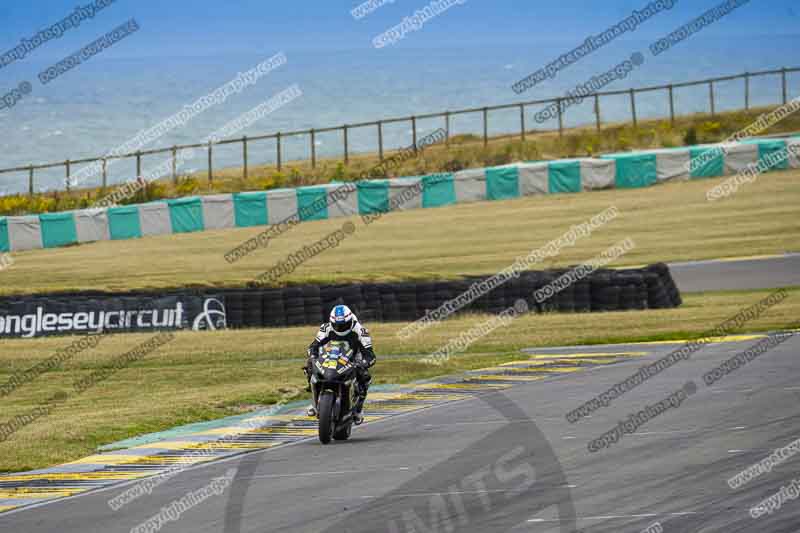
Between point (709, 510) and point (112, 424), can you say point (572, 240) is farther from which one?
point (709, 510)

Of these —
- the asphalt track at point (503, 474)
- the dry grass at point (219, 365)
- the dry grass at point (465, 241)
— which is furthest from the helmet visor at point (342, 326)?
the dry grass at point (465, 241)

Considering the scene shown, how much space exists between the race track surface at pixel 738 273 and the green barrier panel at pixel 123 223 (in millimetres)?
19122

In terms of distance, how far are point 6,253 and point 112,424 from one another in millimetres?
25950

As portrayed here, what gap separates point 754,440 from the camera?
13438 mm

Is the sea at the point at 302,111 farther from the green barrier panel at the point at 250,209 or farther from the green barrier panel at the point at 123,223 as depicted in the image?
the green barrier panel at the point at 250,209

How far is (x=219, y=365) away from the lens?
24750mm

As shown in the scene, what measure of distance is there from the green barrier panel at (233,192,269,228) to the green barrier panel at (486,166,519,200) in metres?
8.24

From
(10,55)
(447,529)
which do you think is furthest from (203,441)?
(10,55)

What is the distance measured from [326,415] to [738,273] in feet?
65.7

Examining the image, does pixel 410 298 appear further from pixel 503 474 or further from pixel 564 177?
pixel 564 177

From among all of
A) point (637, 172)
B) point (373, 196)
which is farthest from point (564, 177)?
point (373, 196)

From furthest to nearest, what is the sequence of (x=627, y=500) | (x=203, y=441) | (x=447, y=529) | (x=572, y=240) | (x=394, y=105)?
(x=394, y=105)
(x=572, y=240)
(x=203, y=441)
(x=627, y=500)
(x=447, y=529)

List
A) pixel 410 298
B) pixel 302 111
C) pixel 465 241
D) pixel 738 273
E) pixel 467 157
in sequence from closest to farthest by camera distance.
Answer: pixel 410 298
pixel 738 273
pixel 465 241
pixel 467 157
pixel 302 111

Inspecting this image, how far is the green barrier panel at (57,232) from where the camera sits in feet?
141
